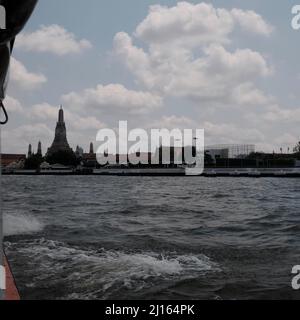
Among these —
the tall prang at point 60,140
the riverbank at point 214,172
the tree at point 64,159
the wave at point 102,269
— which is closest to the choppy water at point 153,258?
the wave at point 102,269

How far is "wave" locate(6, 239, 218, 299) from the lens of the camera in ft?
17.2

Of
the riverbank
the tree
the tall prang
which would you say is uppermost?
the tall prang

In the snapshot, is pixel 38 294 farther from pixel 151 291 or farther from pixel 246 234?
pixel 246 234

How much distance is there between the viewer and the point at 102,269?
6.09 metres

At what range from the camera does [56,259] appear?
6703 mm

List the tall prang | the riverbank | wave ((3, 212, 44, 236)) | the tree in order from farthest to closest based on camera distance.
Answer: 1. the tall prang
2. the tree
3. the riverbank
4. wave ((3, 212, 44, 236))

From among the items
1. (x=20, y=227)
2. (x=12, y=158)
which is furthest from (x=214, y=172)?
(x=12, y=158)

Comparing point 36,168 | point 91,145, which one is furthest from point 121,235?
point 91,145

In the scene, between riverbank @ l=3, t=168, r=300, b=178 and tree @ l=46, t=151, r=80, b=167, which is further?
tree @ l=46, t=151, r=80, b=167

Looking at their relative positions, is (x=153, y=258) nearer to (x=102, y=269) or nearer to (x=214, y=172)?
(x=102, y=269)

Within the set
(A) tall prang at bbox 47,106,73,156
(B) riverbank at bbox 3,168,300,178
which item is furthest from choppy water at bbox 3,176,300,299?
(A) tall prang at bbox 47,106,73,156

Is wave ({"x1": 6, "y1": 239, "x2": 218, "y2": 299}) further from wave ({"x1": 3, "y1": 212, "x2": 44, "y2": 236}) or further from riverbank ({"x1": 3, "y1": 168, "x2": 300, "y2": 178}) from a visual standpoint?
riverbank ({"x1": 3, "y1": 168, "x2": 300, "y2": 178})

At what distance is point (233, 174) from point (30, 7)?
3012 inches

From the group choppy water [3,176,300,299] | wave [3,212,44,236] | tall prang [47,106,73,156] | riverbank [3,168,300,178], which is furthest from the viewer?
tall prang [47,106,73,156]
